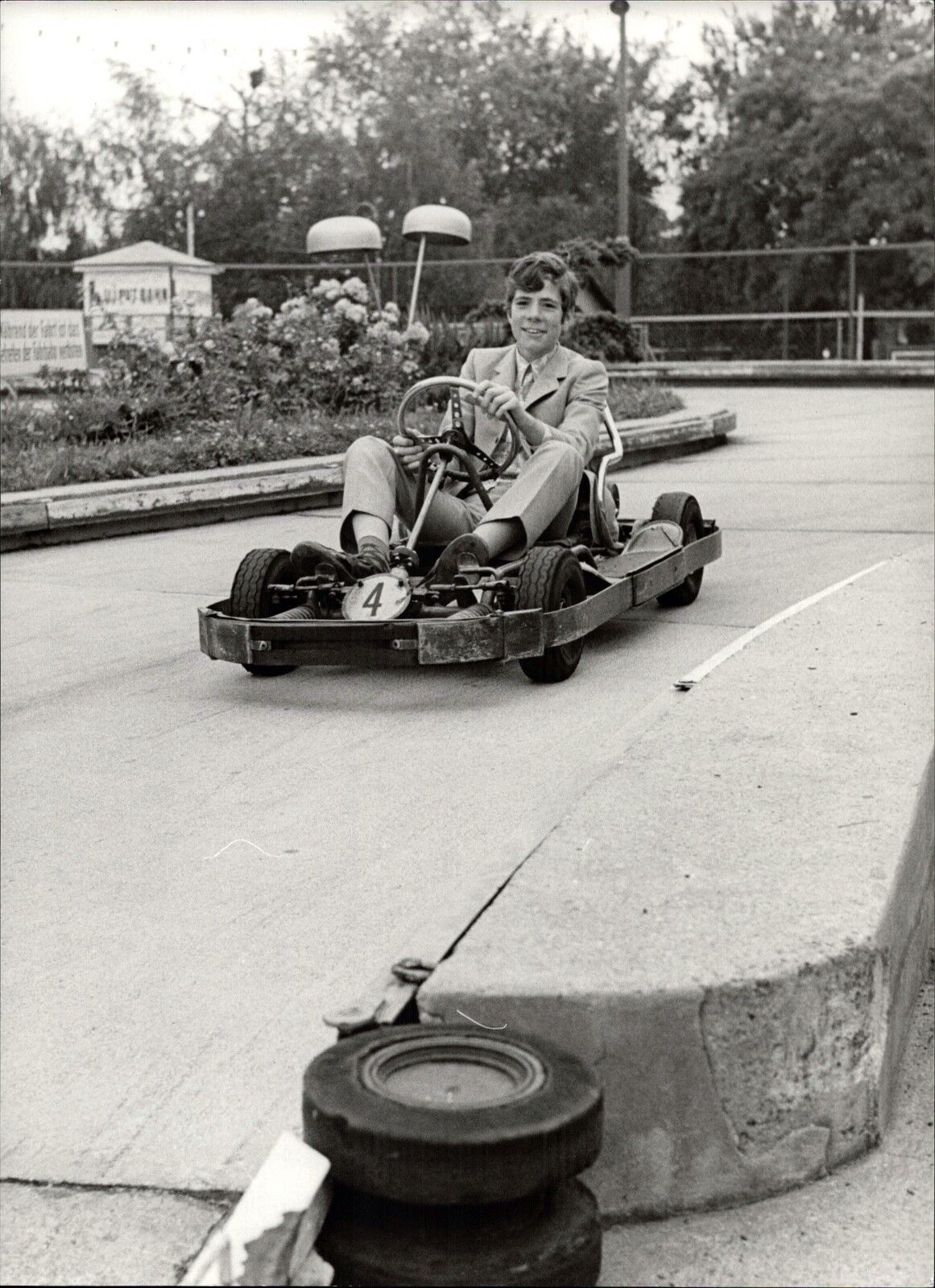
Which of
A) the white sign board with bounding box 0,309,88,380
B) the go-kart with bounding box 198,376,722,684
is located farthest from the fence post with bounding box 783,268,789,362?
the white sign board with bounding box 0,309,88,380

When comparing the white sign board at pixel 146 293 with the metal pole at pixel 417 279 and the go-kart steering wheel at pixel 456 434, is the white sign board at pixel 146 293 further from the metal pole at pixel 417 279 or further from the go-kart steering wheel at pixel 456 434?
the go-kart steering wheel at pixel 456 434

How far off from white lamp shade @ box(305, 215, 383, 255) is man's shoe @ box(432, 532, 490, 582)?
4.18 feet

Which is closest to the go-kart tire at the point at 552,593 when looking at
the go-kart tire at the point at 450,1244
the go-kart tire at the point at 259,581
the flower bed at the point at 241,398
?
the go-kart tire at the point at 259,581

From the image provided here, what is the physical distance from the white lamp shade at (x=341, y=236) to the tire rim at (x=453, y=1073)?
93 cm

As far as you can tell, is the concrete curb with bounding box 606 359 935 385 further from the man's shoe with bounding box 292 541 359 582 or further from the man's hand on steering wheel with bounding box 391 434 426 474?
the man's shoe with bounding box 292 541 359 582

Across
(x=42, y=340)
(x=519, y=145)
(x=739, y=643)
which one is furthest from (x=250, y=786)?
(x=519, y=145)

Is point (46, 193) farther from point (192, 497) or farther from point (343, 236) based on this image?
point (192, 497)

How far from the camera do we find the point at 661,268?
6.85 feet

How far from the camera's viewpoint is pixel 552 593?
3879 mm

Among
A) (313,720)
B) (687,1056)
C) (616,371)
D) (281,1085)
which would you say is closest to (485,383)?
(616,371)

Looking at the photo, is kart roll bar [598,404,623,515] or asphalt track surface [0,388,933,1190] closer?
kart roll bar [598,404,623,515]

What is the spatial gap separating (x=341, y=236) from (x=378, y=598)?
73.8 inches

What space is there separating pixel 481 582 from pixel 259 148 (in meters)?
1.91

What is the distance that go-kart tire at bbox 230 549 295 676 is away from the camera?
3.18 m
